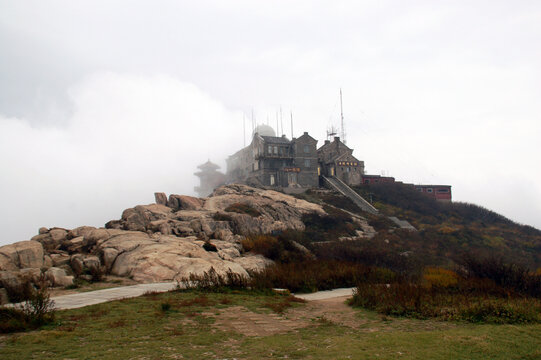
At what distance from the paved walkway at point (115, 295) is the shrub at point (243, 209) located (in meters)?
22.3

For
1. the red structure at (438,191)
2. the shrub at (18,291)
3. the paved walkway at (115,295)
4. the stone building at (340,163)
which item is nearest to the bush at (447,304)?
the paved walkway at (115,295)

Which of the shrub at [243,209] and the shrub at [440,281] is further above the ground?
the shrub at [243,209]

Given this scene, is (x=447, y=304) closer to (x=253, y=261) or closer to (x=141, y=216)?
(x=253, y=261)

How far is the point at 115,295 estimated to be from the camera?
593 inches

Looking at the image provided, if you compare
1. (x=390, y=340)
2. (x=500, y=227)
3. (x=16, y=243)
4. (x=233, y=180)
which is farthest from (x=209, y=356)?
(x=233, y=180)

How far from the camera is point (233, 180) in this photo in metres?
78.1

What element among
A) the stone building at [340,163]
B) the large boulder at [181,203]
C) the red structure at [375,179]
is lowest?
the large boulder at [181,203]

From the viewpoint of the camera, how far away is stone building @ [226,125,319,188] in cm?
6412

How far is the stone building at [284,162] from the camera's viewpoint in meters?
64.1

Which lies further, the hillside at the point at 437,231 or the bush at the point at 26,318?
the hillside at the point at 437,231

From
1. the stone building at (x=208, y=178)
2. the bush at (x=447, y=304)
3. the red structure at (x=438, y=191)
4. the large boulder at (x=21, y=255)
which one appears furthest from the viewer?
the stone building at (x=208, y=178)

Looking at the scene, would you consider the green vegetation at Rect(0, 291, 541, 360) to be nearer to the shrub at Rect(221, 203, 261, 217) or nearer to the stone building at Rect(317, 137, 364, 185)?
the shrub at Rect(221, 203, 261, 217)

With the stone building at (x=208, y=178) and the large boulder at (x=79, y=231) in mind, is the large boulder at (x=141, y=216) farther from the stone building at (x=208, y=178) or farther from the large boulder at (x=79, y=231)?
the stone building at (x=208, y=178)

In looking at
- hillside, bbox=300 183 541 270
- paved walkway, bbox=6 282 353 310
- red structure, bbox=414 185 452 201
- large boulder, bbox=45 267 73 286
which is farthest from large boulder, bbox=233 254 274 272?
red structure, bbox=414 185 452 201
